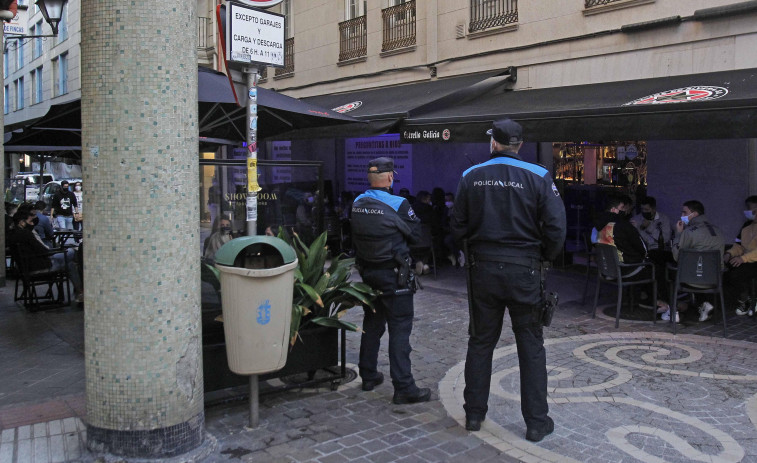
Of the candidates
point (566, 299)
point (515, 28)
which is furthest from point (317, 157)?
point (566, 299)

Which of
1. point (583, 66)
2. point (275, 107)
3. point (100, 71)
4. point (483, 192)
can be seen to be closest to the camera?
point (100, 71)

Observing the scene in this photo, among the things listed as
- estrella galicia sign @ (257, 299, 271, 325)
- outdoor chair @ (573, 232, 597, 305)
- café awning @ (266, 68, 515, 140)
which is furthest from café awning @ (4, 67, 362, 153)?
outdoor chair @ (573, 232, 597, 305)

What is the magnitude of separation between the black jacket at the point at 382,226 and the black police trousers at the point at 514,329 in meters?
0.77

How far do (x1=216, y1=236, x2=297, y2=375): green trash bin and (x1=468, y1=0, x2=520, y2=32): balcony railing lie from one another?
8.50 metres

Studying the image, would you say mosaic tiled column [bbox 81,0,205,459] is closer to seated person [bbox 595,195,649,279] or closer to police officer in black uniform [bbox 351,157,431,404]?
police officer in black uniform [bbox 351,157,431,404]

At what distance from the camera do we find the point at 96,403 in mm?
3965

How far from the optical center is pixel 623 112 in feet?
24.4

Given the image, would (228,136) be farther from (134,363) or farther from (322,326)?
(134,363)

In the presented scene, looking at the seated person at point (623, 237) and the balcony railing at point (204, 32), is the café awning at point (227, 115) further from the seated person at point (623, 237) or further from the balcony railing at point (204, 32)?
the balcony railing at point (204, 32)

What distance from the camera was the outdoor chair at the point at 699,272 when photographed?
7238 mm

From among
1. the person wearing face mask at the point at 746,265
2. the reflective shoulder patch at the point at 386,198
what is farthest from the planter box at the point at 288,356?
the person wearing face mask at the point at 746,265

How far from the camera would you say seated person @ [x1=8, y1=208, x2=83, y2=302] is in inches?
335

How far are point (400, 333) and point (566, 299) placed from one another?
15.2 feet

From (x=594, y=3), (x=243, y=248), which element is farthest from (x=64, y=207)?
(x=243, y=248)
